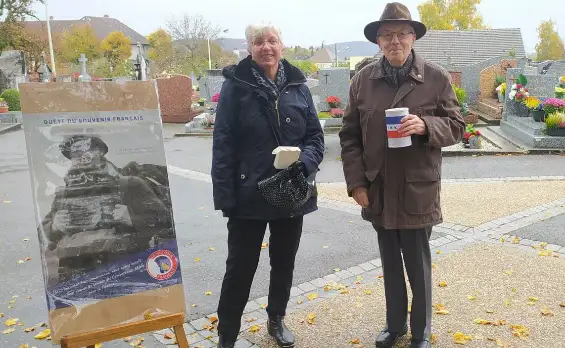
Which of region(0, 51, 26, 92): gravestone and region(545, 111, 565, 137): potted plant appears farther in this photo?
region(0, 51, 26, 92): gravestone

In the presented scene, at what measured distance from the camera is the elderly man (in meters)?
2.75

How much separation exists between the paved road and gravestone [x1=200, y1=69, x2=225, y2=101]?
10832mm

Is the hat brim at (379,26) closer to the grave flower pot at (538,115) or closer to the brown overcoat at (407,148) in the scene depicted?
the brown overcoat at (407,148)

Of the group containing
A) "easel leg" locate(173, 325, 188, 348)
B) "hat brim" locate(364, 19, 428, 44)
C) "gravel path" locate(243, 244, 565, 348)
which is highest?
"hat brim" locate(364, 19, 428, 44)

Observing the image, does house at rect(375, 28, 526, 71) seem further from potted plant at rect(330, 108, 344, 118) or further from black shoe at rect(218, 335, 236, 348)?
black shoe at rect(218, 335, 236, 348)

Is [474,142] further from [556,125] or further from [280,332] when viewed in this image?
[280,332]

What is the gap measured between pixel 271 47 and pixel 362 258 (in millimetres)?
2652

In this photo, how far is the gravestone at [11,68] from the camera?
26953 millimetres

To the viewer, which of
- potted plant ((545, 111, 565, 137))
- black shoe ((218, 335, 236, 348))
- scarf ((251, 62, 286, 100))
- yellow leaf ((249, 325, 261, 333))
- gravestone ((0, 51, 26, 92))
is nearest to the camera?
scarf ((251, 62, 286, 100))

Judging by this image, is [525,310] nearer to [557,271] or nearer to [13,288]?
[557,271]

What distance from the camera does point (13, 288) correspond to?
14.4 feet

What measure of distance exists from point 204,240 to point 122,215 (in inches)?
123

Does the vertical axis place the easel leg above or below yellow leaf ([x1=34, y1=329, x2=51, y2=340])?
above

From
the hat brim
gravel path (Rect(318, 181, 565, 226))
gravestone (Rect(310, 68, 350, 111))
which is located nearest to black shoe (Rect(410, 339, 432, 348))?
the hat brim
